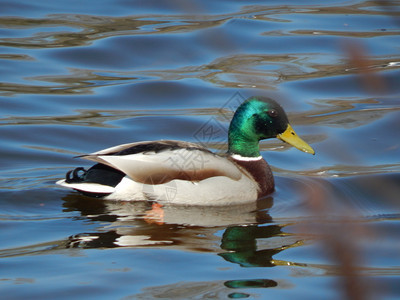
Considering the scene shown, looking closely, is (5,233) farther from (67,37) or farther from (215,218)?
(67,37)

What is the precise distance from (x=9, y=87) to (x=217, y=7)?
4.10 metres

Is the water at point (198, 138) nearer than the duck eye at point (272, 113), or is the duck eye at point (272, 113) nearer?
the water at point (198, 138)

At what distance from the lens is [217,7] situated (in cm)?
1200

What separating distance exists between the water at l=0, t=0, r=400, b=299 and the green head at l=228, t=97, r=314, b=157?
21cm

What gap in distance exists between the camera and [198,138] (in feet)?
25.3

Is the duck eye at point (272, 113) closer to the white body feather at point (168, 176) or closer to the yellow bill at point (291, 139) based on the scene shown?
the yellow bill at point (291, 139)

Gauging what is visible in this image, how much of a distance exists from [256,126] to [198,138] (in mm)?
1521

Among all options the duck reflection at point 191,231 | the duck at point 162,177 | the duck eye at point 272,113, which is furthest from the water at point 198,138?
the duck eye at point 272,113

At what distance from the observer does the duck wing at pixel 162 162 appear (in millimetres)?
5699

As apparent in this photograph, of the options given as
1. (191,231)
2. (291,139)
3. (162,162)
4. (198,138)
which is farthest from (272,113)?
(198,138)

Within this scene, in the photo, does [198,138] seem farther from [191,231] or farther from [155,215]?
[191,231]

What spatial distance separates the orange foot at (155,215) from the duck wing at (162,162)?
19 cm

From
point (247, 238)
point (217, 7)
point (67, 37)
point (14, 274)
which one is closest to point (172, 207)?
point (247, 238)

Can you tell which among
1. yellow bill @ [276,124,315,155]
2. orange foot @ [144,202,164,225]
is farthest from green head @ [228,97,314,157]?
orange foot @ [144,202,164,225]
